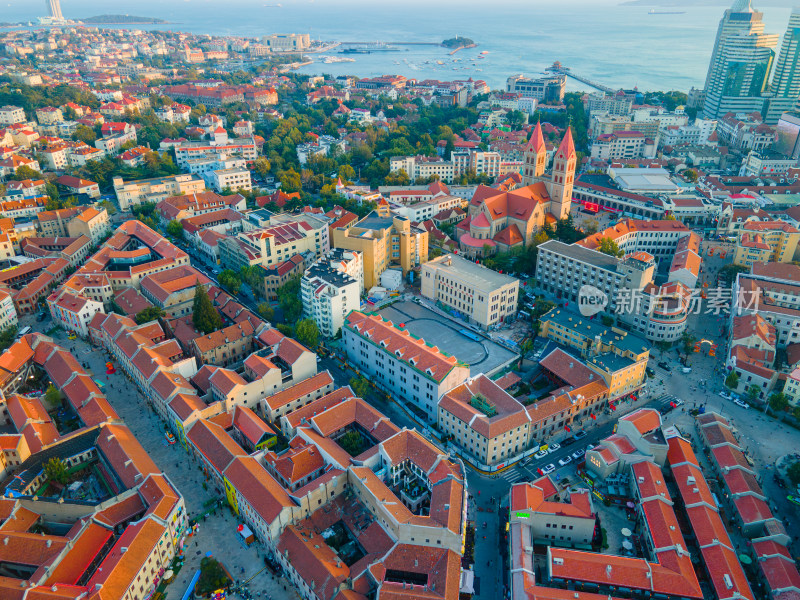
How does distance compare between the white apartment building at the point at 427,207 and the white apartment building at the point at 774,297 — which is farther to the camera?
the white apartment building at the point at 427,207

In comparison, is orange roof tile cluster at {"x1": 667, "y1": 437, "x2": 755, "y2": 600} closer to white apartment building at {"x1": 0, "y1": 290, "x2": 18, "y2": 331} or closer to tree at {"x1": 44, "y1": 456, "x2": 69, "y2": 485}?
Result: tree at {"x1": 44, "y1": 456, "x2": 69, "y2": 485}

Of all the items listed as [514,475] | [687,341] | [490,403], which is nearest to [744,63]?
[687,341]

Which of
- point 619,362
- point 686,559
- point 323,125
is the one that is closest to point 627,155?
point 323,125

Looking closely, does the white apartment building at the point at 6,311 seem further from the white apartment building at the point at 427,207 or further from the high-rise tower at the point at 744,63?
the high-rise tower at the point at 744,63

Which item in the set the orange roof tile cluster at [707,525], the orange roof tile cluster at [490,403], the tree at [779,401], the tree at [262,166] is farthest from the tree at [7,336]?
the tree at [779,401]

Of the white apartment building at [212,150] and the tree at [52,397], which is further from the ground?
the white apartment building at [212,150]

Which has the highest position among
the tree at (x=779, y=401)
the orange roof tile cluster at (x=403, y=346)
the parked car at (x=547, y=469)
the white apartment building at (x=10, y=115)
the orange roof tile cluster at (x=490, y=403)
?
the white apartment building at (x=10, y=115)

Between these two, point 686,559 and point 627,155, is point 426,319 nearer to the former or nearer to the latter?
point 686,559
